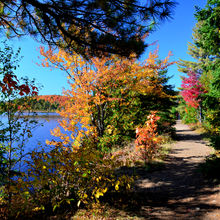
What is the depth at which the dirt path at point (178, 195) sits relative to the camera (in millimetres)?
3141

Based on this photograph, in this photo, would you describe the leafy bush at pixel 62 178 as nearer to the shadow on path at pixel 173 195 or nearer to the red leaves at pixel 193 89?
the shadow on path at pixel 173 195

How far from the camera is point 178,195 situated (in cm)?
395

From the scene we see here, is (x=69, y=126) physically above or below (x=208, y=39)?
below

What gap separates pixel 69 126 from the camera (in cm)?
816

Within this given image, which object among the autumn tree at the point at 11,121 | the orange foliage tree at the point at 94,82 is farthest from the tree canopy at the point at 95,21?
the orange foliage tree at the point at 94,82

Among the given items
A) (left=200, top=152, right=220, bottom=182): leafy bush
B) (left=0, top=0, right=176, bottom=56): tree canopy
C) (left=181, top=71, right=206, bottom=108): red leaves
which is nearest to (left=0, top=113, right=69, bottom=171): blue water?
(left=0, top=0, right=176, bottom=56): tree canopy

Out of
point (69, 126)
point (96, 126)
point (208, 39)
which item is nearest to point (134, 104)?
point (96, 126)

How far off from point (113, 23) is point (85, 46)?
0.84 metres

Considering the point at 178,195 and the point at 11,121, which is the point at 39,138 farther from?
the point at 178,195

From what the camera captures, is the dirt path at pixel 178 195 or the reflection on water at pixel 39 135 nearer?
the dirt path at pixel 178 195

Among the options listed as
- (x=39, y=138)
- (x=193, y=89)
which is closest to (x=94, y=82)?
(x=39, y=138)

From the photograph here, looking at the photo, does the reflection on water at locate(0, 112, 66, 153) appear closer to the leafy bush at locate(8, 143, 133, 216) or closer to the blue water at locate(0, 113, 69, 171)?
the blue water at locate(0, 113, 69, 171)

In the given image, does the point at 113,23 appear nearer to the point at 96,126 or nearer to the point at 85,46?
the point at 85,46

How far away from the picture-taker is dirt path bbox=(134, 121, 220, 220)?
314 centimetres
